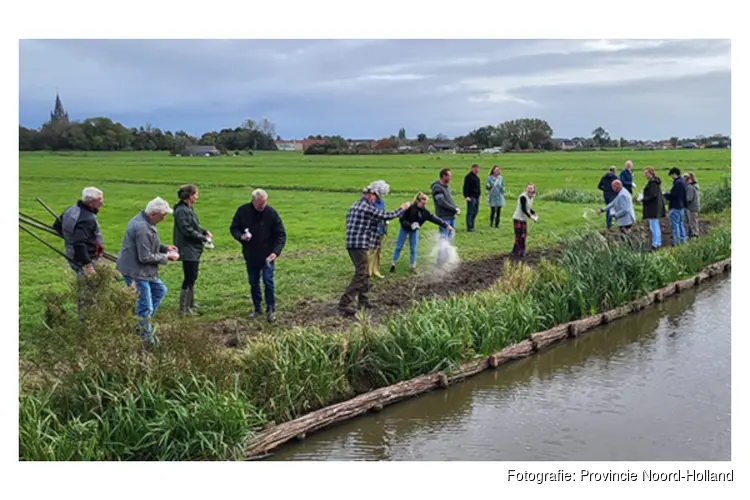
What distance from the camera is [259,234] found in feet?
41.3

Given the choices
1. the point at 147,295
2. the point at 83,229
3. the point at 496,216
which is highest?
the point at 496,216

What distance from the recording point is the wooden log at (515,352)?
12.1 m

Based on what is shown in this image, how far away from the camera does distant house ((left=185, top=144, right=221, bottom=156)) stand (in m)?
41.6

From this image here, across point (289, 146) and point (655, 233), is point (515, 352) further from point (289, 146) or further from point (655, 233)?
point (289, 146)

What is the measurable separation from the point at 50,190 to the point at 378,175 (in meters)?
22.2

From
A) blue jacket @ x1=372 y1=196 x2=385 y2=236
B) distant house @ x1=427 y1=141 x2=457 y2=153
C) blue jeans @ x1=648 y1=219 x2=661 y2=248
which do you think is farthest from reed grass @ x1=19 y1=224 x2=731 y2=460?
distant house @ x1=427 y1=141 x2=457 y2=153

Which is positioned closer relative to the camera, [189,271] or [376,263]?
[189,271]

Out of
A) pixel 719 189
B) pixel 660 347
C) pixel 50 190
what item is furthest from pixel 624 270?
pixel 50 190

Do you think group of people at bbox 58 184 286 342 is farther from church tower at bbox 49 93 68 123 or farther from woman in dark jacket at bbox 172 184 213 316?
church tower at bbox 49 93 68 123

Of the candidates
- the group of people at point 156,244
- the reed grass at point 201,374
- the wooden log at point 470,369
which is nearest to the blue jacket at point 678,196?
the reed grass at point 201,374

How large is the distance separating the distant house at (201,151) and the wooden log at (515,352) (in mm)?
31586

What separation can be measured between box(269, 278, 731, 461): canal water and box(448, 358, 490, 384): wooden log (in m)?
0.12

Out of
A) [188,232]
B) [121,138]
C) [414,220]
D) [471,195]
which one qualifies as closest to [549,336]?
[414,220]

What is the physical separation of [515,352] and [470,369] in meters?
1.21
